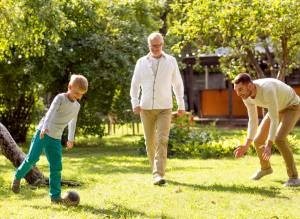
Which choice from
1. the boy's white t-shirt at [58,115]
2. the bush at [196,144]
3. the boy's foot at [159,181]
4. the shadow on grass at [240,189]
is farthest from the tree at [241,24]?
the boy's white t-shirt at [58,115]

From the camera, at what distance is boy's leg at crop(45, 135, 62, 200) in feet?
24.9

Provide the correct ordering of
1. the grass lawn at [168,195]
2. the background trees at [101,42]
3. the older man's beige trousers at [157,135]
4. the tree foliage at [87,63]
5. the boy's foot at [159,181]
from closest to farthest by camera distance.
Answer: the grass lawn at [168,195]
the boy's foot at [159,181]
the older man's beige trousers at [157,135]
the background trees at [101,42]
the tree foliage at [87,63]

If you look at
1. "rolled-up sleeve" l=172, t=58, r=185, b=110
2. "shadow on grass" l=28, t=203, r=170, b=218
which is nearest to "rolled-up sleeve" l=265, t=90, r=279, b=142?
"rolled-up sleeve" l=172, t=58, r=185, b=110

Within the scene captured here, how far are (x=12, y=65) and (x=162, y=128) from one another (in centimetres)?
1015

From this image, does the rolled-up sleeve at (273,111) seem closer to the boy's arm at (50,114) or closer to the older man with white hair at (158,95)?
the older man with white hair at (158,95)

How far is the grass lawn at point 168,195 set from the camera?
22.7ft

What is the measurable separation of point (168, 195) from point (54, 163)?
1.55m

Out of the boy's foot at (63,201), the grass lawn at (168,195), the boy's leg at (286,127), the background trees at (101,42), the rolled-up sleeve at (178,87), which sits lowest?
the grass lawn at (168,195)

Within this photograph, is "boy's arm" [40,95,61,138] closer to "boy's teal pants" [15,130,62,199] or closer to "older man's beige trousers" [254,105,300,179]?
"boy's teal pants" [15,130,62,199]

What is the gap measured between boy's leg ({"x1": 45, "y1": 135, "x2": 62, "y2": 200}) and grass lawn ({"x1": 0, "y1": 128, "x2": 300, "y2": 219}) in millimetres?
193

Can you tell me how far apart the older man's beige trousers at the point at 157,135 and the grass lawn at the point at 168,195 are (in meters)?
0.34

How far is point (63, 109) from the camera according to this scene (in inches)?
296

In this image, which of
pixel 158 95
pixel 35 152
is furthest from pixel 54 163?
pixel 158 95

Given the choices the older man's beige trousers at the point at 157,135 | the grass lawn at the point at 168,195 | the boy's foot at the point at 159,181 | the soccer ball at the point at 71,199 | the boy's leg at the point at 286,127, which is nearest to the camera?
the grass lawn at the point at 168,195
